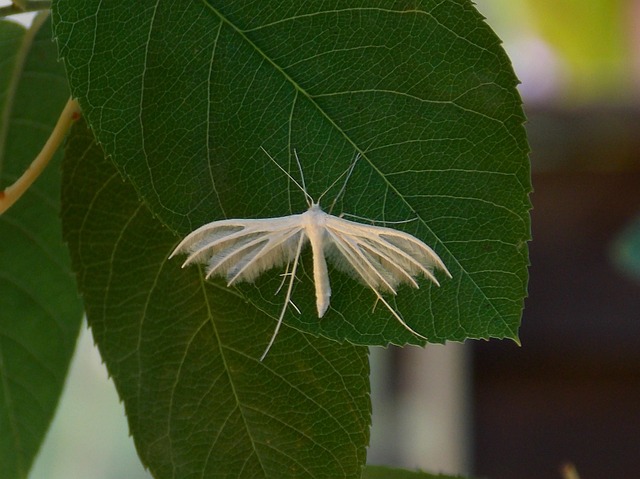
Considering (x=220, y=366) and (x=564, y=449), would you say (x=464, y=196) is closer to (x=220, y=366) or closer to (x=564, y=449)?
(x=220, y=366)

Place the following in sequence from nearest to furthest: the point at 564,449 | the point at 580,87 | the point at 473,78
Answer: the point at 473,78, the point at 580,87, the point at 564,449

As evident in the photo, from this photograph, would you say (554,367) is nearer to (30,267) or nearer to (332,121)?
(30,267)

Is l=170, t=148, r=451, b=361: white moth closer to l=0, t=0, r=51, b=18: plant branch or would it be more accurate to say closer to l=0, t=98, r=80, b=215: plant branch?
l=0, t=98, r=80, b=215: plant branch

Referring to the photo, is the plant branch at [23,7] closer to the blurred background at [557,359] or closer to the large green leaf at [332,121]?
the large green leaf at [332,121]

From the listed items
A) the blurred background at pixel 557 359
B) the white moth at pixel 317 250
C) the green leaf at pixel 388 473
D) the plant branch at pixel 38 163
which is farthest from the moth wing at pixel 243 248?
the blurred background at pixel 557 359

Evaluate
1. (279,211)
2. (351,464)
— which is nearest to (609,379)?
(351,464)
